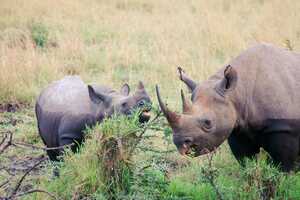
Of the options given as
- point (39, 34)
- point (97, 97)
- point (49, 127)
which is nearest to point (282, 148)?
point (97, 97)

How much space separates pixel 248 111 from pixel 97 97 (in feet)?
5.94

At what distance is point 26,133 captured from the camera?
7926mm

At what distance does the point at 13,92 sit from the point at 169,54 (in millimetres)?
2869

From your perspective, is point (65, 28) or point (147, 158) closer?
point (147, 158)

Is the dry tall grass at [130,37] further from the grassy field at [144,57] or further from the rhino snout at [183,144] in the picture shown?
the rhino snout at [183,144]

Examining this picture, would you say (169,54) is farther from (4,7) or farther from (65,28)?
(4,7)

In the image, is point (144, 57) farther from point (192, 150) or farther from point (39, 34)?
point (192, 150)

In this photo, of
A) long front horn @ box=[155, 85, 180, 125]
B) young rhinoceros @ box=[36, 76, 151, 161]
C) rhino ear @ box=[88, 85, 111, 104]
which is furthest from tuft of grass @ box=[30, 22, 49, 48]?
long front horn @ box=[155, 85, 180, 125]

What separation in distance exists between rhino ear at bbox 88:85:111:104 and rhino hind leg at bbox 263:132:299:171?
5.93ft

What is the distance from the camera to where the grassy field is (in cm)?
552

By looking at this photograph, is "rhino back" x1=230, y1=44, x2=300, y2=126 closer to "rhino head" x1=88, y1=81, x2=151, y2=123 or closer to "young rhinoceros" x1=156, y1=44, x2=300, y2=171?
"young rhinoceros" x1=156, y1=44, x2=300, y2=171

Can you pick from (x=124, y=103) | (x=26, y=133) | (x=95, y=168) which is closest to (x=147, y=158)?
(x=124, y=103)

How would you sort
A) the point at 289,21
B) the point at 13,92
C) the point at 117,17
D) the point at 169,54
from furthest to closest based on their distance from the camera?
the point at 117,17
the point at 289,21
the point at 169,54
the point at 13,92

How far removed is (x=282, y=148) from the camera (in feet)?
18.2
